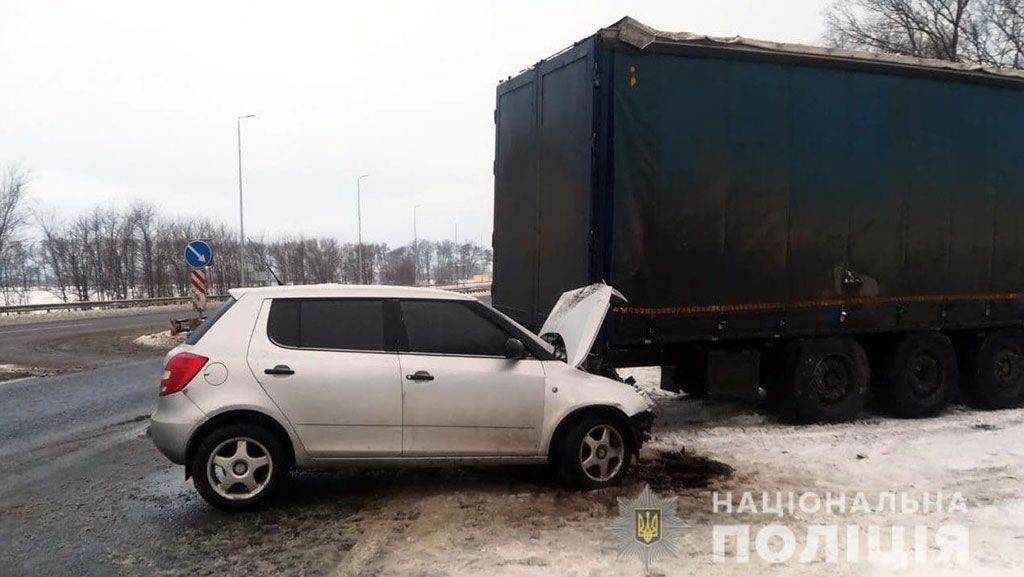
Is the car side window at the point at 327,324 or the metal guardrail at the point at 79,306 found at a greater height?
the car side window at the point at 327,324

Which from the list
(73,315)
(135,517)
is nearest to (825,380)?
(135,517)

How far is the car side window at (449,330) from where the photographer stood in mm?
5141

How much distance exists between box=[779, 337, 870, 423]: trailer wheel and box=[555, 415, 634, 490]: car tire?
2.85 meters

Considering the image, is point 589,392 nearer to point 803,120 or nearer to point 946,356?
point 803,120

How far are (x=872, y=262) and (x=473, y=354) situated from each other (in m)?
4.85

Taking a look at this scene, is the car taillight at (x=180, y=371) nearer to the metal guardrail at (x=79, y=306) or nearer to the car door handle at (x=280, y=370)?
the car door handle at (x=280, y=370)

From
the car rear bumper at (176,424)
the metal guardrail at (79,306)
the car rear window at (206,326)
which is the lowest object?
the metal guardrail at (79,306)

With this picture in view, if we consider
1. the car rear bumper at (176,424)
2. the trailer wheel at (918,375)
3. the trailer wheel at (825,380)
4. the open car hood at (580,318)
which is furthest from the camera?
the trailer wheel at (918,375)

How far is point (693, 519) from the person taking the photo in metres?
4.72

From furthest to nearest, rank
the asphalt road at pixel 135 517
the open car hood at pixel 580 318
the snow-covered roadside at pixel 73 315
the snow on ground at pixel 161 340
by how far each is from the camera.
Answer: the snow-covered roadside at pixel 73 315, the snow on ground at pixel 161 340, the open car hood at pixel 580 318, the asphalt road at pixel 135 517

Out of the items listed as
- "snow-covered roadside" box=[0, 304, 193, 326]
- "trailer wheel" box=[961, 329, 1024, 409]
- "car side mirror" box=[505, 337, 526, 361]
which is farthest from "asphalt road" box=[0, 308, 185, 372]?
"trailer wheel" box=[961, 329, 1024, 409]

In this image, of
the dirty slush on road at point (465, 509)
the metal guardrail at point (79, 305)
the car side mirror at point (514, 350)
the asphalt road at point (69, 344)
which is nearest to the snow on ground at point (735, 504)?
the dirty slush on road at point (465, 509)

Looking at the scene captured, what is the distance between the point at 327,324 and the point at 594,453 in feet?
7.29

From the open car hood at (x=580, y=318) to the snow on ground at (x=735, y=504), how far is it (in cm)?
109
